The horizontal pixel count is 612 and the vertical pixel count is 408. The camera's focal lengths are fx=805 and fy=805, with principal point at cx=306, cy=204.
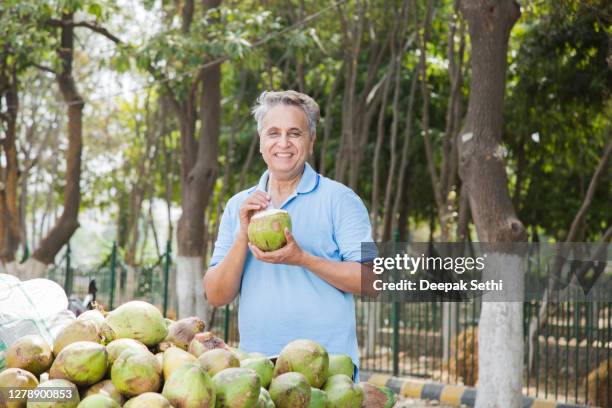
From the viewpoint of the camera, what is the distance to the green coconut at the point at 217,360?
2402 millimetres

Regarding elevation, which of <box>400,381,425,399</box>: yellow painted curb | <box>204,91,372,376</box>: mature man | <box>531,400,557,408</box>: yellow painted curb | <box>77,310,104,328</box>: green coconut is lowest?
<box>400,381,425,399</box>: yellow painted curb

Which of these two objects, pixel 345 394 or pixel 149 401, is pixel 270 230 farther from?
pixel 149 401

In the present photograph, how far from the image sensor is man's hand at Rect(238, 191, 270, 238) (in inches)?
123

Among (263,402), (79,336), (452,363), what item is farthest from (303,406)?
(452,363)

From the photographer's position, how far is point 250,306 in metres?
3.26

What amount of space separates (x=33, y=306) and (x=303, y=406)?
1.08 metres

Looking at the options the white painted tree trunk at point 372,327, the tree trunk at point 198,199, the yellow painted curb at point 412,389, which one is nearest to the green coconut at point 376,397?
the yellow painted curb at point 412,389

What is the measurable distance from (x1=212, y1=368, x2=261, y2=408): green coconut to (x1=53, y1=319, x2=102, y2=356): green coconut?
1.54 feet

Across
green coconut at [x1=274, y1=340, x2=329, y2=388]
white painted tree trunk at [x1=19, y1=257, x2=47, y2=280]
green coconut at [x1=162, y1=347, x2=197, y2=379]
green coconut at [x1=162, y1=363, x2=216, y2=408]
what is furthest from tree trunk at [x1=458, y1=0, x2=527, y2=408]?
white painted tree trunk at [x1=19, y1=257, x2=47, y2=280]

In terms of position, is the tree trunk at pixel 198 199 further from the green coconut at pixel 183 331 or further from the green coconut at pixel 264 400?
the green coconut at pixel 264 400

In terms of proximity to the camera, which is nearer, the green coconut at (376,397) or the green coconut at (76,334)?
the green coconut at (76,334)

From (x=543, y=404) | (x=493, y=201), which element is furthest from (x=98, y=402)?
(x=543, y=404)

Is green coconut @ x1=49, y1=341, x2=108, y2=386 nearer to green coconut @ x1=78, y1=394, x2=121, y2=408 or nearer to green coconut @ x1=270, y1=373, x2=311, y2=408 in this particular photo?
green coconut @ x1=78, y1=394, x2=121, y2=408

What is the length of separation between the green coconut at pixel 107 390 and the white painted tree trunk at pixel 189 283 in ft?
33.6
